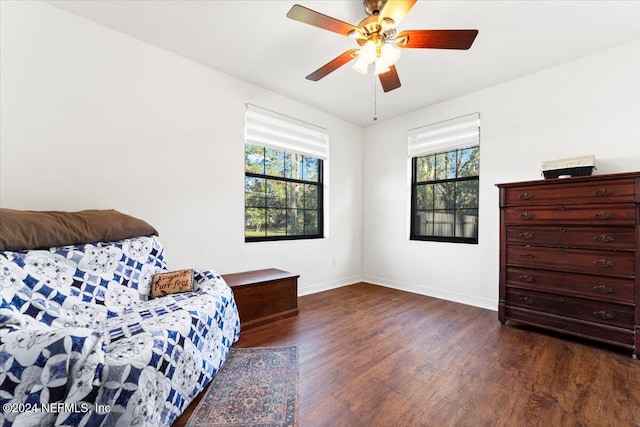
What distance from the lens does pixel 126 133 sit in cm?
229

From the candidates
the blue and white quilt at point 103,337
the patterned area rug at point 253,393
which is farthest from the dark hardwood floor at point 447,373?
the blue and white quilt at point 103,337

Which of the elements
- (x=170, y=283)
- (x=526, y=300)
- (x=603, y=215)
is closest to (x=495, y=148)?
(x=603, y=215)

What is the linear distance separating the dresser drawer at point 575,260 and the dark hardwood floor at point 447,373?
1.95 feet

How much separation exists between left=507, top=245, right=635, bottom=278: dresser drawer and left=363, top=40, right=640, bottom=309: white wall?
1.77ft

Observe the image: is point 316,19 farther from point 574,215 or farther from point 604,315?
point 604,315

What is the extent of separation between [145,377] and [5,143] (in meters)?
1.92

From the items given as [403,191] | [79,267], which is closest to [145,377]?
[79,267]

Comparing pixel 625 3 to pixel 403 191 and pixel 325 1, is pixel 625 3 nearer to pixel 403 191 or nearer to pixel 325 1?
pixel 325 1

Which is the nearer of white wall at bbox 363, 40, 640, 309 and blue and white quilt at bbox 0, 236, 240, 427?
blue and white quilt at bbox 0, 236, 240, 427

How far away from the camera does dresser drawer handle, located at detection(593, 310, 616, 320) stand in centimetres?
203

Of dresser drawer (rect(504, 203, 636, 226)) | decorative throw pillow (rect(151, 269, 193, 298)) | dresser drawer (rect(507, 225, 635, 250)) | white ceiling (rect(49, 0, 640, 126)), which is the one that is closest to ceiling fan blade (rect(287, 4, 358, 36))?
white ceiling (rect(49, 0, 640, 126))

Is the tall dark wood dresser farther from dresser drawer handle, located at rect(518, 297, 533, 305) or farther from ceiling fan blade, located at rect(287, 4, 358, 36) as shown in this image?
ceiling fan blade, located at rect(287, 4, 358, 36)

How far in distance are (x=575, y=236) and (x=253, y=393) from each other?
8.75 feet

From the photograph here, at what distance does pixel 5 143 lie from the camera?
1.82 meters
